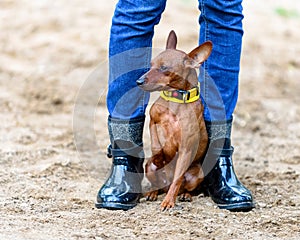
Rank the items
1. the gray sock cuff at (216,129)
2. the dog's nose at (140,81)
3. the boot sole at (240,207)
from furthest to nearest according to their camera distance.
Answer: the gray sock cuff at (216,129)
the boot sole at (240,207)
the dog's nose at (140,81)

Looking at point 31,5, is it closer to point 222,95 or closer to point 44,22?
point 44,22

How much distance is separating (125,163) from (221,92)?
0.59m

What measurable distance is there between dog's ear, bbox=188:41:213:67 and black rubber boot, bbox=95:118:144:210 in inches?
17.2

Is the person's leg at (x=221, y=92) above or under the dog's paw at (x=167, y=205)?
above

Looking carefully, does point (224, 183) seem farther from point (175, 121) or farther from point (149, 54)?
point (149, 54)

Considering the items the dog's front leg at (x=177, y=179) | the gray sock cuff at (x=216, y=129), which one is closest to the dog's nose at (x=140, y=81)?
the dog's front leg at (x=177, y=179)

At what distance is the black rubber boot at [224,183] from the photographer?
3.31 metres

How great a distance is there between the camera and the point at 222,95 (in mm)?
3408

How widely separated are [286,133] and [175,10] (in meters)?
3.16

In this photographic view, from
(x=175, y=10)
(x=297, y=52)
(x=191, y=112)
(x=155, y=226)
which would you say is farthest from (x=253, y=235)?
(x=175, y=10)

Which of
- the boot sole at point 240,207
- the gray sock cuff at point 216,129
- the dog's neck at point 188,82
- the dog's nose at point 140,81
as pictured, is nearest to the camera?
the dog's nose at point 140,81

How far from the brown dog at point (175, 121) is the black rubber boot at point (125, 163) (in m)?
0.08

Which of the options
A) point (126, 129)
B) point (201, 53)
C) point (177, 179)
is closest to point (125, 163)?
point (126, 129)

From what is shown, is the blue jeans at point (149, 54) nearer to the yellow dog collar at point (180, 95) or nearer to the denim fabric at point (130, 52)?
the denim fabric at point (130, 52)
